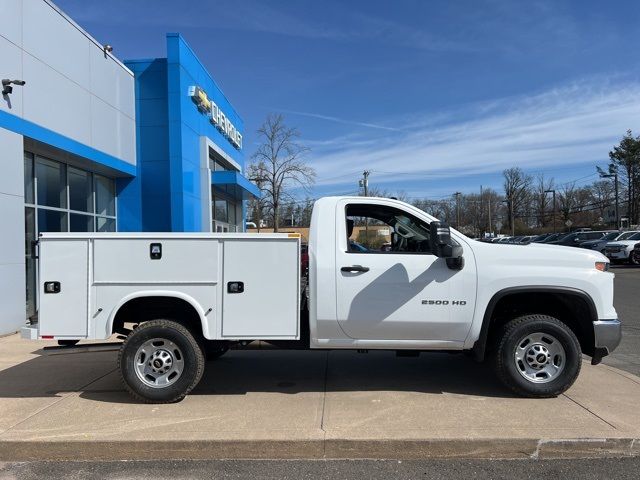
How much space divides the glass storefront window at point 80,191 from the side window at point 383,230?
9431 mm

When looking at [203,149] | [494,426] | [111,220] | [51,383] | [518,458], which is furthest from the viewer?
[203,149]

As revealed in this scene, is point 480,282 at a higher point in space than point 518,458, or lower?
higher

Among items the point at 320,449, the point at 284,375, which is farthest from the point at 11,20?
the point at 320,449

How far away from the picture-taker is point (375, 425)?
465cm

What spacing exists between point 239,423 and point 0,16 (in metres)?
8.75

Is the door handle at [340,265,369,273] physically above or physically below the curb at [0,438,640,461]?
above

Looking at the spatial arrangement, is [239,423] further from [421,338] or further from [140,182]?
[140,182]

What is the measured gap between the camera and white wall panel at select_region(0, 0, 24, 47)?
31.1 ft

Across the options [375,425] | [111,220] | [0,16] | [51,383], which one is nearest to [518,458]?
[375,425]

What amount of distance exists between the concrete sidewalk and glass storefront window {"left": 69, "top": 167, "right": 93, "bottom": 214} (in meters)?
6.69

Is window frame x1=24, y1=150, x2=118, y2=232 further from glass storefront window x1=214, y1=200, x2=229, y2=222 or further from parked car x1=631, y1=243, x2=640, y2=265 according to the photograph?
parked car x1=631, y1=243, x2=640, y2=265

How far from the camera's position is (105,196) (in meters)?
14.8

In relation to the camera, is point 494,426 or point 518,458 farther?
point 494,426

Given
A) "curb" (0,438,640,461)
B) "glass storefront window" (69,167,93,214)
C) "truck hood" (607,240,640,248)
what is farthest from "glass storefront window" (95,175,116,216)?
"truck hood" (607,240,640,248)
